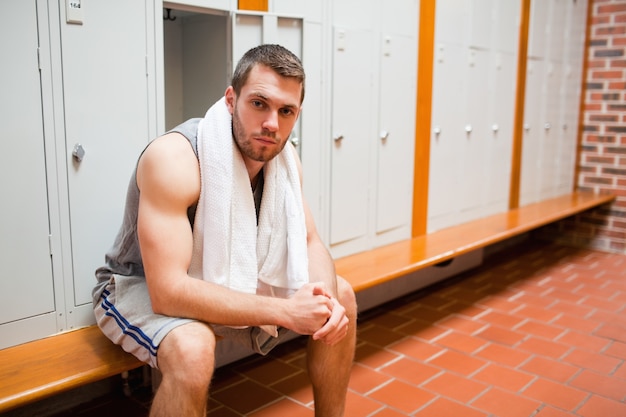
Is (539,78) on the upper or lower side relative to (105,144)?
upper

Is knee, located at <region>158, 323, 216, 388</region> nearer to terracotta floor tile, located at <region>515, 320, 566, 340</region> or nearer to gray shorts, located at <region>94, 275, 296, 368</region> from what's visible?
gray shorts, located at <region>94, 275, 296, 368</region>

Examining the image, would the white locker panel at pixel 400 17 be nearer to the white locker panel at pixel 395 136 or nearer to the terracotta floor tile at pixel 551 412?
the white locker panel at pixel 395 136

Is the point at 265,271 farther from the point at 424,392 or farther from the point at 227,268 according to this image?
the point at 424,392

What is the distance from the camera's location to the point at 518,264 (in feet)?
16.2

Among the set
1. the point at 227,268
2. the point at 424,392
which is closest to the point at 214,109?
the point at 227,268

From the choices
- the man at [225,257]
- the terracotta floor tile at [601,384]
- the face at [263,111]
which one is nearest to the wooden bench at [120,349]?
the man at [225,257]

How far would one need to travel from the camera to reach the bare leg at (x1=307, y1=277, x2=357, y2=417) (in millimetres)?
2145

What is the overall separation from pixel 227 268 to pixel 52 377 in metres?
0.62

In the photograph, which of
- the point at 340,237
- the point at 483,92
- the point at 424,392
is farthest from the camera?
the point at 483,92

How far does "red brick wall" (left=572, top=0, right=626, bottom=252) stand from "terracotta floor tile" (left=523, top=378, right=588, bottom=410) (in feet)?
10.7

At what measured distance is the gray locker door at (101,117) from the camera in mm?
2092

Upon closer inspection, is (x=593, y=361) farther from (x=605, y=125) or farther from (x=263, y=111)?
(x=605, y=125)

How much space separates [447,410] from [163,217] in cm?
148

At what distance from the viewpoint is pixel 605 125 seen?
221 inches
